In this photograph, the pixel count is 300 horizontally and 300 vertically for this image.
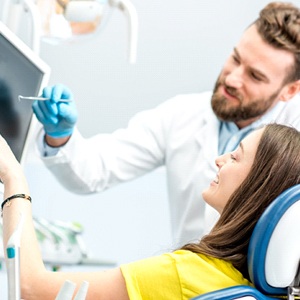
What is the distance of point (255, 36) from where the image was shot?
2.83 metres

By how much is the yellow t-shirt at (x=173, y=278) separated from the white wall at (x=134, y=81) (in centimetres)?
224

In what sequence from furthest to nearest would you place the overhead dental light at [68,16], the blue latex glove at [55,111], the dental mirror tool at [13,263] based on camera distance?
the overhead dental light at [68,16] → the blue latex glove at [55,111] → the dental mirror tool at [13,263]

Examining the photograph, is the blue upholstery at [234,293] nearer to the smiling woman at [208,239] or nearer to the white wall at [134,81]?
the smiling woman at [208,239]

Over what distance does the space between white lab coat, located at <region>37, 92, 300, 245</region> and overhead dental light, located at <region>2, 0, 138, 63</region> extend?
0.38 m

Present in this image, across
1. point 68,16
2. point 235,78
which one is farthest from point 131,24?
point 235,78

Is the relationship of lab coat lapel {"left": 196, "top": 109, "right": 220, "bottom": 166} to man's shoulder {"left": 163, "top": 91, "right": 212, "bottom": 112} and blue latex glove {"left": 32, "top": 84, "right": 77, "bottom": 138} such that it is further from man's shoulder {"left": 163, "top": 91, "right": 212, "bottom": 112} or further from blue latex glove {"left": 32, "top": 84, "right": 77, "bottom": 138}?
blue latex glove {"left": 32, "top": 84, "right": 77, "bottom": 138}

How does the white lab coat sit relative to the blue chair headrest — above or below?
below

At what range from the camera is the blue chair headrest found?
1.58m

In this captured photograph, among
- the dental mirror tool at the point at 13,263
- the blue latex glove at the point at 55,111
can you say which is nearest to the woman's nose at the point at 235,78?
the blue latex glove at the point at 55,111

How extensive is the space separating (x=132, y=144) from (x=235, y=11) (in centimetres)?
146

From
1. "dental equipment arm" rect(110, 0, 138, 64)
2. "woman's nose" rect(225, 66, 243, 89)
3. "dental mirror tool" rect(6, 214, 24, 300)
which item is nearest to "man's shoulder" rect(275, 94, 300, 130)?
"woman's nose" rect(225, 66, 243, 89)

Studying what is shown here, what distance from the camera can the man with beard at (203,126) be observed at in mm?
2758

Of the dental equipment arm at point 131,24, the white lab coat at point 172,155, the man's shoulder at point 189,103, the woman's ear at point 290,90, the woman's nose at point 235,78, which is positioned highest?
the dental equipment arm at point 131,24

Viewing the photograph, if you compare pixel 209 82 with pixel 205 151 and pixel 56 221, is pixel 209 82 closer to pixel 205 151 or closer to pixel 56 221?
pixel 56 221
